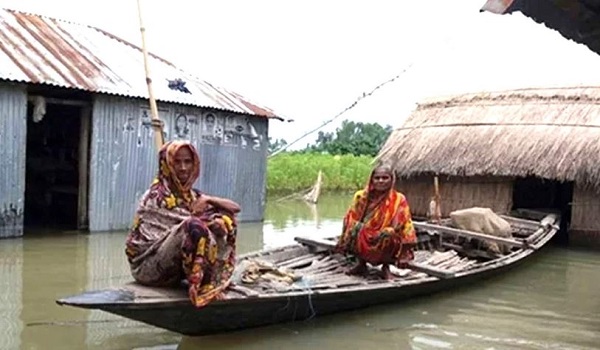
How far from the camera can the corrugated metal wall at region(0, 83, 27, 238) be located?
35.8 feet

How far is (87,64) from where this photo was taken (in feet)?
41.4

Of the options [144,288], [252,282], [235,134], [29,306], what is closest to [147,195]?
[144,288]

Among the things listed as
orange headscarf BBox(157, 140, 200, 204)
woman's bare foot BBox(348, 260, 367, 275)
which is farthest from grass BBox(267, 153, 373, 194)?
orange headscarf BBox(157, 140, 200, 204)

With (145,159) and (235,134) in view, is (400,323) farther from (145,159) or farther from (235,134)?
(235,134)

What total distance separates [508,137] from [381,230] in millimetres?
7674

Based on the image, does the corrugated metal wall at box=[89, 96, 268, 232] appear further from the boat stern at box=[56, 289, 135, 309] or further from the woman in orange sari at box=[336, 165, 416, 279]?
the boat stern at box=[56, 289, 135, 309]

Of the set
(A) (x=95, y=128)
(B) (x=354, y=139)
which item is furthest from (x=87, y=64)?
(B) (x=354, y=139)

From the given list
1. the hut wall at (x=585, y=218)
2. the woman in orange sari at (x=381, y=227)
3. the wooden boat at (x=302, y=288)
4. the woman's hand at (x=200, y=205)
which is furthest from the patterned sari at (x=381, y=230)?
the hut wall at (x=585, y=218)

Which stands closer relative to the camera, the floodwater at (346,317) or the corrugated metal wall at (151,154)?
the floodwater at (346,317)

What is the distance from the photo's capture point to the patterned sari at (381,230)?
23.0ft

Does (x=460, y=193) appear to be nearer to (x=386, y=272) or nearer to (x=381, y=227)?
(x=386, y=272)

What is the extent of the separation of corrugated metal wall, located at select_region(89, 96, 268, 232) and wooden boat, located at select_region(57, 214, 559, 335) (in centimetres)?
503

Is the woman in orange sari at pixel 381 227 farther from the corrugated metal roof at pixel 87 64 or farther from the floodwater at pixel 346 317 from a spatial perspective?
the corrugated metal roof at pixel 87 64

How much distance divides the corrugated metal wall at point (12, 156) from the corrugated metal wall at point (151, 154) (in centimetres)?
124
